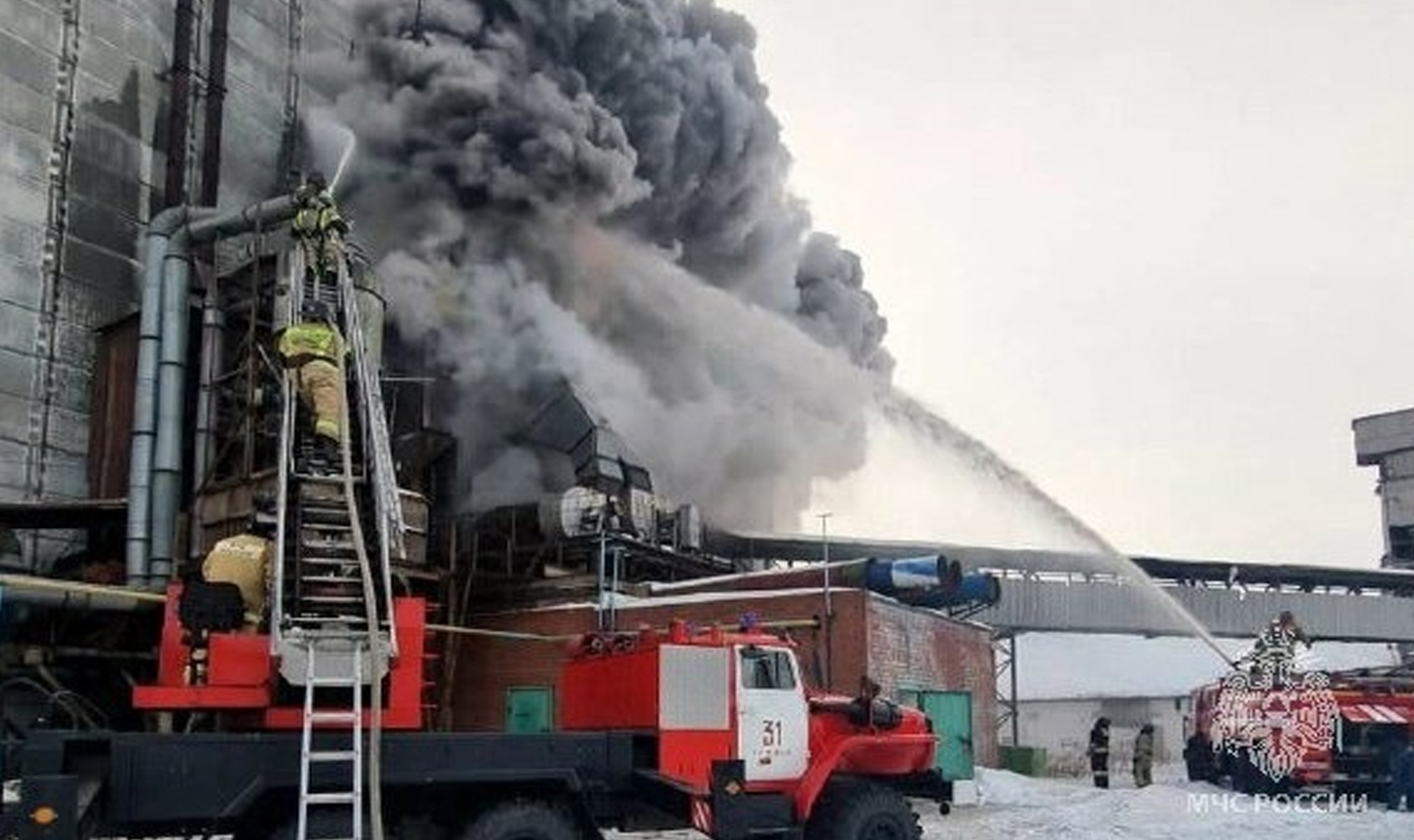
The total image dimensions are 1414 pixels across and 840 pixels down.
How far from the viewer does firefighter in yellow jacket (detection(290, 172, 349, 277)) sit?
1369cm

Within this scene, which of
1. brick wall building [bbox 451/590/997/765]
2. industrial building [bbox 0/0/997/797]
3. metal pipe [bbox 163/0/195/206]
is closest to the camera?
brick wall building [bbox 451/590/997/765]

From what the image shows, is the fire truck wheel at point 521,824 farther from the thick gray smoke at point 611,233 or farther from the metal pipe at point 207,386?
the thick gray smoke at point 611,233

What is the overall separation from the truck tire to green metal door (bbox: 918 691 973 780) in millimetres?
10306

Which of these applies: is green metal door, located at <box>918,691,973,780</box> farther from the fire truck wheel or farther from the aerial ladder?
the fire truck wheel

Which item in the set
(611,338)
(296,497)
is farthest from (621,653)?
(611,338)

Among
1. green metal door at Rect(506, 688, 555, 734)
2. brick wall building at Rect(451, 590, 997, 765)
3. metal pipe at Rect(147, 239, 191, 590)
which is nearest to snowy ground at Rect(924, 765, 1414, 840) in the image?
brick wall building at Rect(451, 590, 997, 765)

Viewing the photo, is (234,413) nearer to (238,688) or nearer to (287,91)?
(287,91)

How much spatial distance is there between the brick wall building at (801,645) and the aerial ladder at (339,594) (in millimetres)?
7933

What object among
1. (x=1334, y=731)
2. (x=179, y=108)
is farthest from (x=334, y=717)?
(x=179, y=108)

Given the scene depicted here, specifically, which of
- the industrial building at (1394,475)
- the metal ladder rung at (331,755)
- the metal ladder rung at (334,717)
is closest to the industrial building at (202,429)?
the metal ladder rung at (334,717)

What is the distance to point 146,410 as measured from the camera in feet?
70.6

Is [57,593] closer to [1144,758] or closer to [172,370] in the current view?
[172,370]

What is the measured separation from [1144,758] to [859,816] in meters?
15.3

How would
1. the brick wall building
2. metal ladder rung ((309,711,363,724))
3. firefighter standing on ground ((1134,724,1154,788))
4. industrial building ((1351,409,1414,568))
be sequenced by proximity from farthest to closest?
1. industrial building ((1351,409,1414,568))
2. firefighter standing on ground ((1134,724,1154,788))
3. the brick wall building
4. metal ladder rung ((309,711,363,724))
